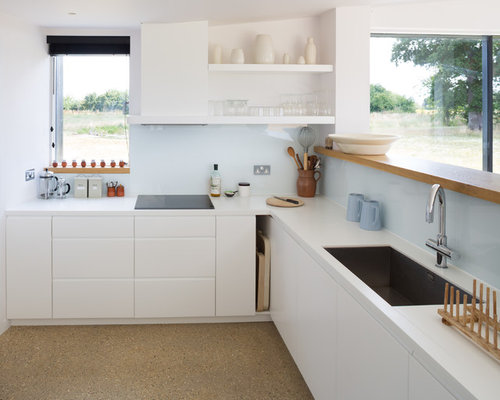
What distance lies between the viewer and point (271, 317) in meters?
3.90

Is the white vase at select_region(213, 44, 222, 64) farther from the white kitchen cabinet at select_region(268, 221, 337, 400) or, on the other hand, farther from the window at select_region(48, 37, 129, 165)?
the white kitchen cabinet at select_region(268, 221, 337, 400)

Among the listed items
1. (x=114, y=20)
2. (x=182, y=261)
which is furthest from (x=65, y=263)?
(x=114, y=20)

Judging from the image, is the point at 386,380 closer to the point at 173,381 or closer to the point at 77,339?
the point at 173,381

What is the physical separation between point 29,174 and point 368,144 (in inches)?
96.6

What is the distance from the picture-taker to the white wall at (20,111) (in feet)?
12.0

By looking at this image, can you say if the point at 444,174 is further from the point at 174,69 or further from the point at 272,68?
the point at 174,69

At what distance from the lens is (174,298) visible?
12.6 ft

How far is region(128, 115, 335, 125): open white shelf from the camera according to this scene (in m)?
3.94

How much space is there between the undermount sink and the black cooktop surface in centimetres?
135

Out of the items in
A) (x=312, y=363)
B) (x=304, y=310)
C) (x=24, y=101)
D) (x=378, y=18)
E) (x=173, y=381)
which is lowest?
(x=173, y=381)

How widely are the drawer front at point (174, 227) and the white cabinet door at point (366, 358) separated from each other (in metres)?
1.65

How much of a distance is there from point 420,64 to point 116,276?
9.23 ft

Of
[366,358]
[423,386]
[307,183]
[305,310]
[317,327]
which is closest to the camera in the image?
[423,386]

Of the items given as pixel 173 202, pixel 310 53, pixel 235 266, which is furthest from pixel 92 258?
pixel 310 53
